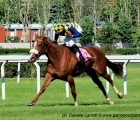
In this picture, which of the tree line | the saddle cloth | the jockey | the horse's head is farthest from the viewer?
the tree line

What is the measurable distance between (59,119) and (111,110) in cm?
160

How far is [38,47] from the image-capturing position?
1213 cm

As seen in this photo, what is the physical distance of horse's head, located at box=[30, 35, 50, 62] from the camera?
472 inches

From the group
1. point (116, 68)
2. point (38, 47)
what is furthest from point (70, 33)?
point (116, 68)

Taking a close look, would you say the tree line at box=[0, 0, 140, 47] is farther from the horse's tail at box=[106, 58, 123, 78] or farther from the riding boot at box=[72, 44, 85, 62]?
the riding boot at box=[72, 44, 85, 62]

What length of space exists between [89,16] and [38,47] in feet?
255

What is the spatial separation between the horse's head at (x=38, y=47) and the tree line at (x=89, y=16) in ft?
218

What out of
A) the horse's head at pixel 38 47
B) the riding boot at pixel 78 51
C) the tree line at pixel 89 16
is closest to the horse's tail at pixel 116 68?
the riding boot at pixel 78 51

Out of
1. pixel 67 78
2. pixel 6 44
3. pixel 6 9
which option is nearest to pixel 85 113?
pixel 67 78

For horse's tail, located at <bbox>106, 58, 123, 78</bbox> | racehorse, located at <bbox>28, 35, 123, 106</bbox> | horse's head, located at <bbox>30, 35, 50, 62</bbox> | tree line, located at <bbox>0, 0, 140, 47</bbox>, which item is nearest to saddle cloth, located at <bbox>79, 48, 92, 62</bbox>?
racehorse, located at <bbox>28, 35, 123, 106</bbox>

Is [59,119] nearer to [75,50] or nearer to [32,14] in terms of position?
[75,50]

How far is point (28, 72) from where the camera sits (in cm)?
2397

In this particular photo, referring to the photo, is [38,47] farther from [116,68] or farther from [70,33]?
[116,68]

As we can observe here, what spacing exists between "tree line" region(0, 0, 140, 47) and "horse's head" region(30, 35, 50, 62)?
2616 inches
